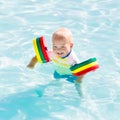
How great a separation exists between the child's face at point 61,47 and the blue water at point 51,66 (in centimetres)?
69

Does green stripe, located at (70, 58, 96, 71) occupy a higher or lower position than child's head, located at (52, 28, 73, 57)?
lower

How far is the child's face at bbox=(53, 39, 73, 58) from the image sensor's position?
4469 mm

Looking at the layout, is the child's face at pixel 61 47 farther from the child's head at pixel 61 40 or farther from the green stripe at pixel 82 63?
the green stripe at pixel 82 63

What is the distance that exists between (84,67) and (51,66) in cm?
117

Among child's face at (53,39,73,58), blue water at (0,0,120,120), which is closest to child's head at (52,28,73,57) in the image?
child's face at (53,39,73,58)

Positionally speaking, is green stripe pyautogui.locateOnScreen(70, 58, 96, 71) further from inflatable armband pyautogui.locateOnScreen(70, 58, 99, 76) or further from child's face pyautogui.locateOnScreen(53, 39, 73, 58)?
child's face pyautogui.locateOnScreen(53, 39, 73, 58)

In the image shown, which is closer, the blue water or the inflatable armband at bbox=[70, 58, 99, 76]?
the inflatable armband at bbox=[70, 58, 99, 76]

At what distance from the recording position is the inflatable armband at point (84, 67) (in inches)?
179

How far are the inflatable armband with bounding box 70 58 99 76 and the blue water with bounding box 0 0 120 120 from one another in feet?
1.65

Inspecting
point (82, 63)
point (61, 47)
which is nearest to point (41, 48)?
point (61, 47)

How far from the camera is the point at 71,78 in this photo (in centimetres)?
489

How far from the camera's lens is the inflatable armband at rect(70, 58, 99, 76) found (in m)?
4.54

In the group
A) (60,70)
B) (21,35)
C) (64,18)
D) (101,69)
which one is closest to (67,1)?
(64,18)

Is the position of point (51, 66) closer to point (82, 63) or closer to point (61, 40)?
point (82, 63)
